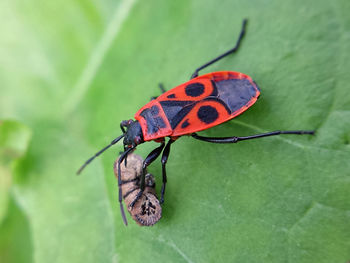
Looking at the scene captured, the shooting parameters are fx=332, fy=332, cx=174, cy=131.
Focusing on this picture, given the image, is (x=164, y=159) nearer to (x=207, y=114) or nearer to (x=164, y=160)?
(x=164, y=160)

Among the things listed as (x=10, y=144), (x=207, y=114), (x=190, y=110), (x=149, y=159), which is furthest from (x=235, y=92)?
(x=10, y=144)

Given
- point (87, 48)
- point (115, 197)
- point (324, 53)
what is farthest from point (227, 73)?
point (87, 48)

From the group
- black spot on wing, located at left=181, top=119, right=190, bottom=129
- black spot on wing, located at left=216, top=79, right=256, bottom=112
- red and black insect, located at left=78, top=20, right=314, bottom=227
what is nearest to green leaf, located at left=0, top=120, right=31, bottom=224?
red and black insect, located at left=78, top=20, right=314, bottom=227

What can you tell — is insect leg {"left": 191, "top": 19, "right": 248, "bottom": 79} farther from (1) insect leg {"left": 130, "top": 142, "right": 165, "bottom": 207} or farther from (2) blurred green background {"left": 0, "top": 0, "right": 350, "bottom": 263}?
(1) insect leg {"left": 130, "top": 142, "right": 165, "bottom": 207}

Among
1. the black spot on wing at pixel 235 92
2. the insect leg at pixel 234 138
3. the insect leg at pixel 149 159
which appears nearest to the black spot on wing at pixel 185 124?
the insect leg at pixel 234 138

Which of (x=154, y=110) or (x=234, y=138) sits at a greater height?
(x=154, y=110)

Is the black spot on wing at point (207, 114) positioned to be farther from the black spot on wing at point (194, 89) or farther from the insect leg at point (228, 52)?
the insect leg at point (228, 52)

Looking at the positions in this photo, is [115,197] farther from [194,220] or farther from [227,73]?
[227,73]
